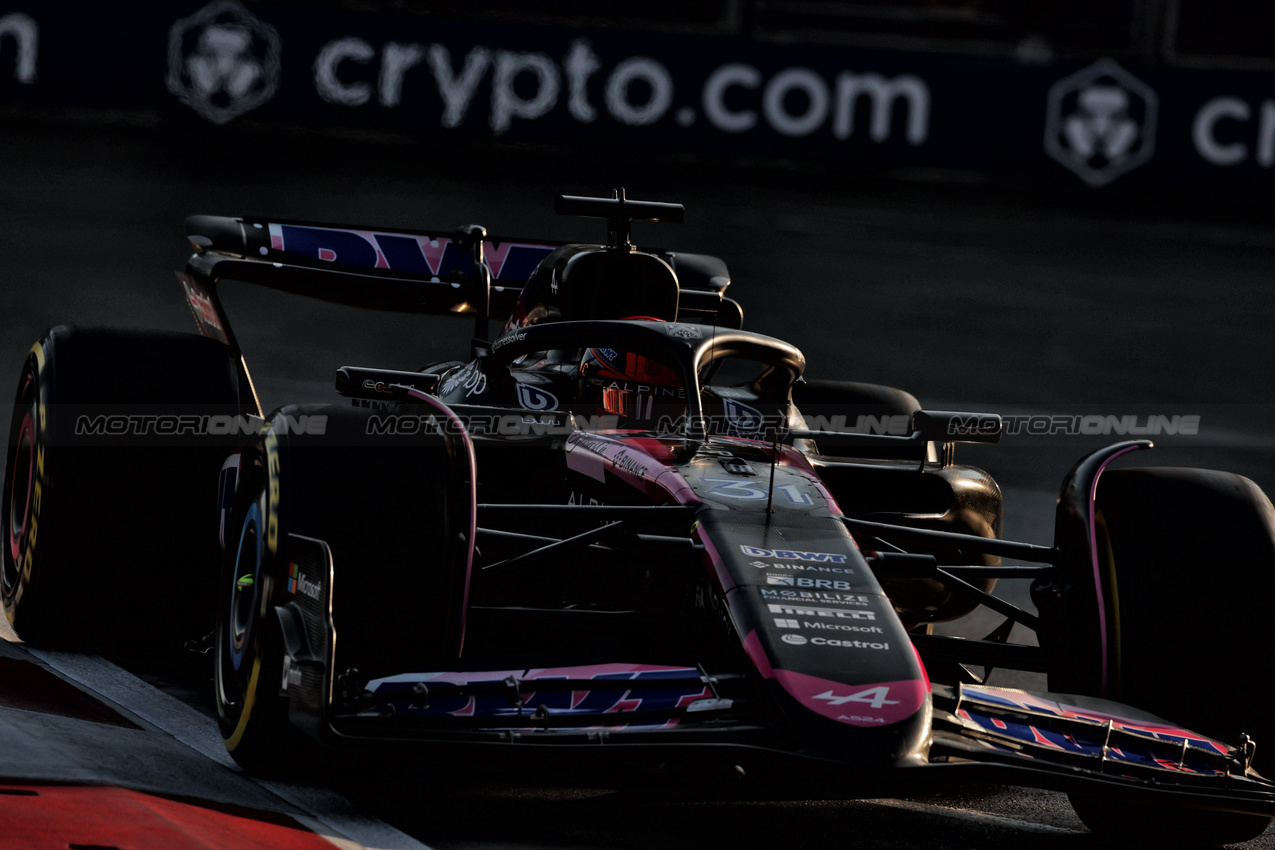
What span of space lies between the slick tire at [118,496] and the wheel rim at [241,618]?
73 centimetres

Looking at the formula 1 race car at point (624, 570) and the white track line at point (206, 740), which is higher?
the formula 1 race car at point (624, 570)

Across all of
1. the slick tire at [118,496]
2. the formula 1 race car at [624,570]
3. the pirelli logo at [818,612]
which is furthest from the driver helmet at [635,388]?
the pirelli logo at [818,612]

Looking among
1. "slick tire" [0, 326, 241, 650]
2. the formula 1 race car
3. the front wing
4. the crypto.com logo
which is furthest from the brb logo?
the front wing

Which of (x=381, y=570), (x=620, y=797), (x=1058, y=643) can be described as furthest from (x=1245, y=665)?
(x=381, y=570)

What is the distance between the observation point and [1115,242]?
1467 centimetres

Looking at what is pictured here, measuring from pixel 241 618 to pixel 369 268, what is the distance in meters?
2.64

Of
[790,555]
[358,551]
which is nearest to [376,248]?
[358,551]

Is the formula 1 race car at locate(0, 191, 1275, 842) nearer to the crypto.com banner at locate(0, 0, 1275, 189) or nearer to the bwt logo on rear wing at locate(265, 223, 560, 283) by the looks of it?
the bwt logo on rear wing at locate(265, 223, 560, 283)

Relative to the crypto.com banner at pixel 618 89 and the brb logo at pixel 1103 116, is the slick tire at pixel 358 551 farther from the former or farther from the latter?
the brb logo at pixel 1103 116

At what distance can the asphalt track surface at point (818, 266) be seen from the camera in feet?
33.5

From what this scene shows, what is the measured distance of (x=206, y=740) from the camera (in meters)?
3.76

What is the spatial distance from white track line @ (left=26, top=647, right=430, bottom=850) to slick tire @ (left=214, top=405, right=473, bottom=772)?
11 cm

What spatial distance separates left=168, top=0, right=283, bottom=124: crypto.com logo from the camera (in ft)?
50.6

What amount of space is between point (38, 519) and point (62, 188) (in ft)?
33.0
